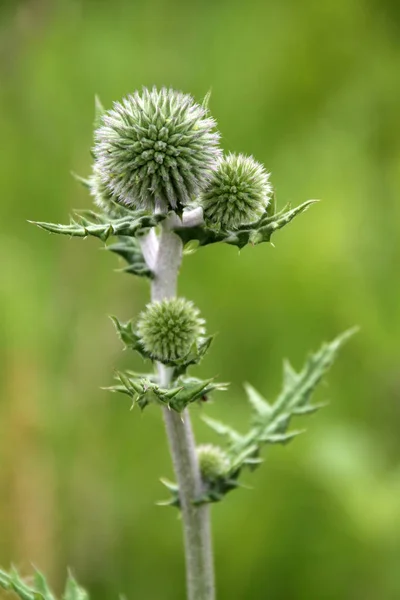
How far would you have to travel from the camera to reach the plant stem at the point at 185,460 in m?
2.01

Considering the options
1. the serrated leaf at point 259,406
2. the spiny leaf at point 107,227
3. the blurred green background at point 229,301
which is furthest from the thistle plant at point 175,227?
the blurred green background at point 229,301

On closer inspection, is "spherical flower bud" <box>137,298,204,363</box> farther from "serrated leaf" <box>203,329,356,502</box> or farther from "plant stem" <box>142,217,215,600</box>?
"serrated leaf" <box>203,329,356,502</box>

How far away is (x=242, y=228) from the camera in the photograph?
194cm

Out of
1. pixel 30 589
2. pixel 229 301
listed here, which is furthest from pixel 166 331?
pixel 229 301

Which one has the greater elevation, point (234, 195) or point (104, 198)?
point (104, 198)

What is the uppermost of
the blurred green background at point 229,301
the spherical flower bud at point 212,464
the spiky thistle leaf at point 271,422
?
the blurred green background at point 229,301

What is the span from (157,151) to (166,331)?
19.5 inches

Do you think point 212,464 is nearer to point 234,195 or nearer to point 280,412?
point 280,412

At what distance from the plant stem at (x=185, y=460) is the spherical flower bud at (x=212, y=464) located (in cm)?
5

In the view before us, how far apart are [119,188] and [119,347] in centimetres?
268

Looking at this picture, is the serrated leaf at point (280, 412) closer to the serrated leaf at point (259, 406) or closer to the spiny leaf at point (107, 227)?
the serrated leaf at point (259, 406)

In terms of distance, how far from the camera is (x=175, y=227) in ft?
6.38

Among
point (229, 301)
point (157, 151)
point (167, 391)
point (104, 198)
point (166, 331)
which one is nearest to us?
point (167, 391)

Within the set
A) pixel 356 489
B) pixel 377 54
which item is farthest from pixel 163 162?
pixel 377 54
